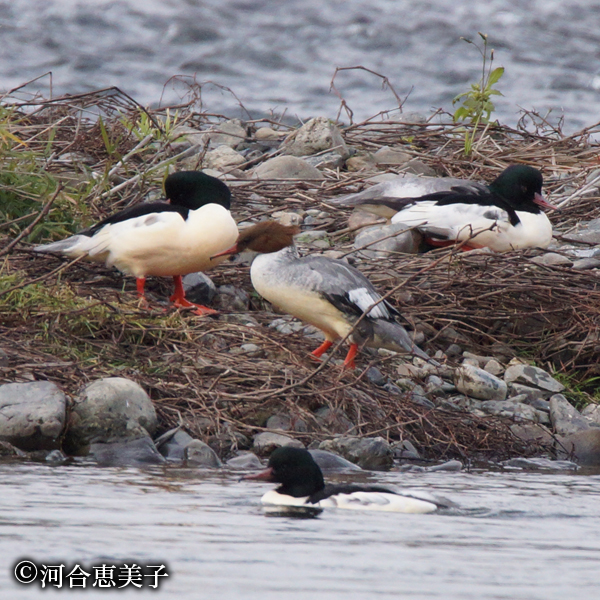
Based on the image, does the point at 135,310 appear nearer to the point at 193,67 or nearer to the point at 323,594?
the point at 323,594

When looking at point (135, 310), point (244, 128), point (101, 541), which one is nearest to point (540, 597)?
point (101, 541)

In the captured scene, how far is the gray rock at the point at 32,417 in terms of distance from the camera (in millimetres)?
5445

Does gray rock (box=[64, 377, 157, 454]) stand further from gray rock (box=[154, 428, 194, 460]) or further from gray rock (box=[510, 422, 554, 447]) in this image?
gray rock (box=[510, 422, 554, 447])

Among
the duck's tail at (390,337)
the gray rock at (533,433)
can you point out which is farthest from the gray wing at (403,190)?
the gray rock at (533,433)

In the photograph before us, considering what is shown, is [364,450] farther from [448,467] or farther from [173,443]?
[173,443]

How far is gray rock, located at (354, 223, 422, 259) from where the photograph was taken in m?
8.10

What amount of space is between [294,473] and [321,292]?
1864mm

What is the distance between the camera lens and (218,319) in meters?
6.98

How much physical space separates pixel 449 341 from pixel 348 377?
131 cm

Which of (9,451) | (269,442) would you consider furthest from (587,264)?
(9,451)

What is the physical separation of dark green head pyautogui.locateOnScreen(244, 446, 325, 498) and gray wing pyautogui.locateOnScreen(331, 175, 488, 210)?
13.8ft

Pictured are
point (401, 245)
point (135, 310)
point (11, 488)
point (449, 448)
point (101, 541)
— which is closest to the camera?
point (101, 541)

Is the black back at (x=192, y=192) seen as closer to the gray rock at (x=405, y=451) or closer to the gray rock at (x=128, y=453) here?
the gray rock at (x=128, y=453)

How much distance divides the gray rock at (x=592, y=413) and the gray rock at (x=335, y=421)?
1.52 m
